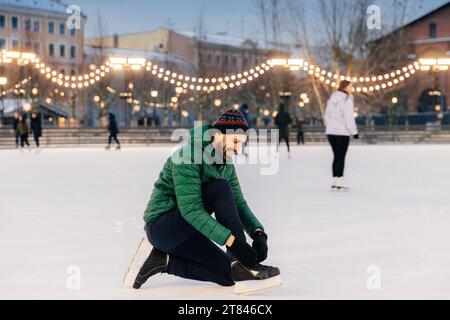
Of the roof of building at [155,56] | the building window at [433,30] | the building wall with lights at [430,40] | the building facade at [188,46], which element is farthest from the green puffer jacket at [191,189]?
the building facade at [188,46]

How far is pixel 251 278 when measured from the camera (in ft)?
13.4

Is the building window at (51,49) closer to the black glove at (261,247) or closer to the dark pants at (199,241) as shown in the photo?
the dark pants at (199,241)

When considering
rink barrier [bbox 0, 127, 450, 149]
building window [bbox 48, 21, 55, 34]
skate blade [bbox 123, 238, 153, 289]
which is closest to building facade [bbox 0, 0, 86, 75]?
building window [bbox 48, 21, 55, 34]

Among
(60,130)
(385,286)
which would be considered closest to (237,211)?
(385,286)

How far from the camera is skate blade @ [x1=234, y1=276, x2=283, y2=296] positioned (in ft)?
13.5

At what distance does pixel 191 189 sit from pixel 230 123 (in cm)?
40

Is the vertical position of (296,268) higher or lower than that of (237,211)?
lower

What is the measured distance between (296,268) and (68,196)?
5.30m

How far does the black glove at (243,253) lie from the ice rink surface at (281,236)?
0.20 meters

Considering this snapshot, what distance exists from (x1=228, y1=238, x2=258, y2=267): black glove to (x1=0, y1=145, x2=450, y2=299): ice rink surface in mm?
202

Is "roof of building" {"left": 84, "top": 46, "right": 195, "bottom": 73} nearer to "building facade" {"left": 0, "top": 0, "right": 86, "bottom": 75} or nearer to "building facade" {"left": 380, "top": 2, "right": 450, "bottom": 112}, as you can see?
"building facade" {"left": 0, "top": 0, "right": 86, "bottom": 75}

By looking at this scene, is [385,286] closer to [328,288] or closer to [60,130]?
[328,288]

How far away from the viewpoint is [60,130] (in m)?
31.2

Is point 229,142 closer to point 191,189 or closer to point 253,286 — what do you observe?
point 191,189
